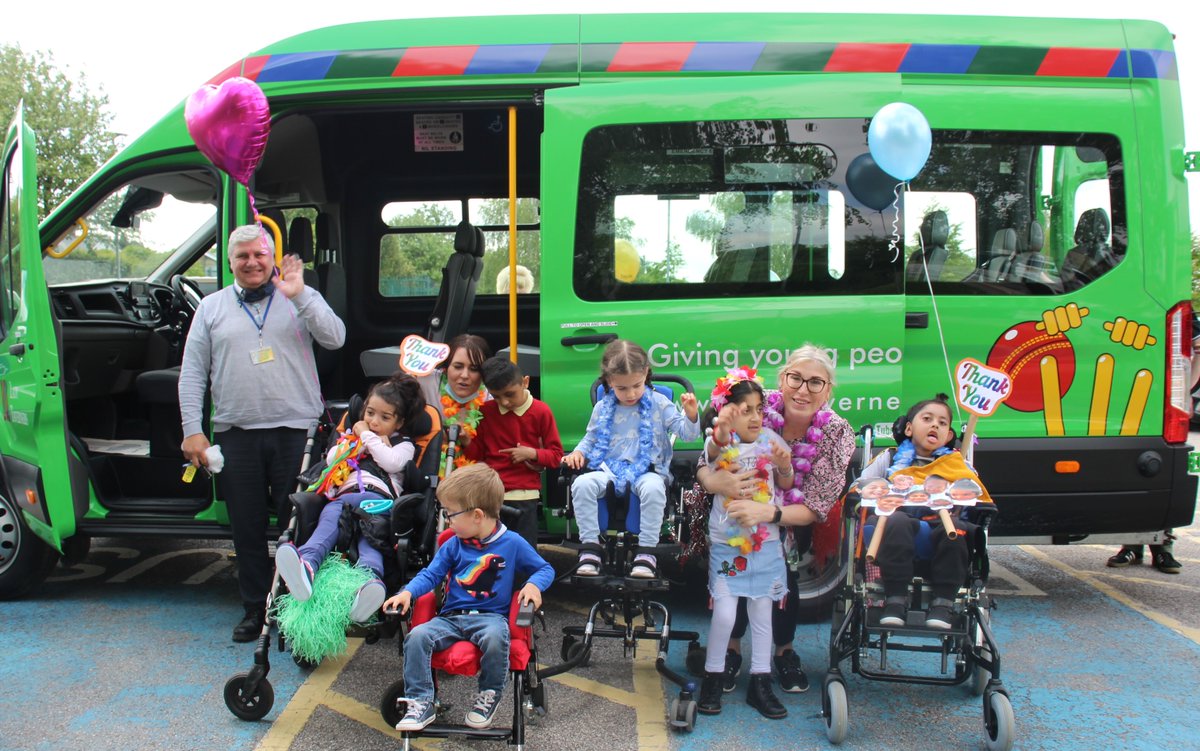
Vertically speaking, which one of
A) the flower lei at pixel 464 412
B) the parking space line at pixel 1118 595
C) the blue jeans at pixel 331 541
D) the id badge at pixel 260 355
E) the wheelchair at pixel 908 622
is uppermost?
the id badge at pixel 260 355

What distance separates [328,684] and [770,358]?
233cm

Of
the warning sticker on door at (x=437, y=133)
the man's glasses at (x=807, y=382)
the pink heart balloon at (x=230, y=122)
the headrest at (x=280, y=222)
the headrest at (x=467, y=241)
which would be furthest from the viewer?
the warning sticker on door at (x=437, y=133)

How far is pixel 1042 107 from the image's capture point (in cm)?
415

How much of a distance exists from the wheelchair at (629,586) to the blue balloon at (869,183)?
151 centimetres

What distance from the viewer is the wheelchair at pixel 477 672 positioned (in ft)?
9.23

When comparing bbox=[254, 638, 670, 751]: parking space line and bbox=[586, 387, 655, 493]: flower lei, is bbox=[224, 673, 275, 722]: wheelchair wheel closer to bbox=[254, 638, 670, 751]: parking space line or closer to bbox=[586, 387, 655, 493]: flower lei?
bbox=[254, 638, 670, 751]: parking space line

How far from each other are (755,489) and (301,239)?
12.8 feet

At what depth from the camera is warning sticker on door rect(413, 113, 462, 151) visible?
5871 millimetres

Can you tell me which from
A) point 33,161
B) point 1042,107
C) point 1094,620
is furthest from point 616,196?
point 1094,620

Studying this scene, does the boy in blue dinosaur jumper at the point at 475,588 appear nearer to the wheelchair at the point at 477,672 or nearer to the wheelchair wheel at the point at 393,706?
the wheelchair at the point at 477,672

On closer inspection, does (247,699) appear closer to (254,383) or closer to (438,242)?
(254,383)

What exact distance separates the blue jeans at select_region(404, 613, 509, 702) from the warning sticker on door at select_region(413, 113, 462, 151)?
3738 millimetres

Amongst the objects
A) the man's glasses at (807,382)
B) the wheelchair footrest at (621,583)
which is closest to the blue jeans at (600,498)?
the wheelchair footrest at (621,583)

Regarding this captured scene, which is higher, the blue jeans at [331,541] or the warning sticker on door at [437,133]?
the warning sticker on door at [437,133]
